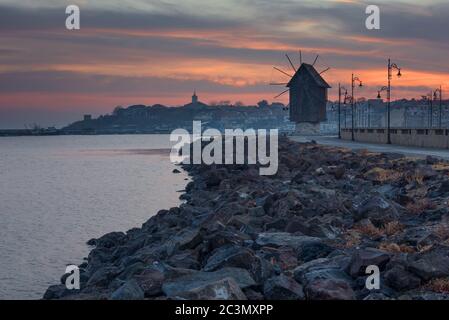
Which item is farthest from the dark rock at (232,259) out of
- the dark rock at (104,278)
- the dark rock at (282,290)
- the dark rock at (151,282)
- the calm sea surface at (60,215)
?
the calm sea surface at (60,215)

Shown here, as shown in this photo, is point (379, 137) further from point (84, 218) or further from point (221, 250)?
point (221, 250)

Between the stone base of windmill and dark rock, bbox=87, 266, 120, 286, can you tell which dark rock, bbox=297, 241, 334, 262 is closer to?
dark rock, bbox=87, 266, 120, 286

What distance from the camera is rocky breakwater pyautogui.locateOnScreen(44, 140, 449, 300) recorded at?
10.5 metres

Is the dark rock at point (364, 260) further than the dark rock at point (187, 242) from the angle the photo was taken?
No

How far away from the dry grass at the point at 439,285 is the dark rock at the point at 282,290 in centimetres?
198

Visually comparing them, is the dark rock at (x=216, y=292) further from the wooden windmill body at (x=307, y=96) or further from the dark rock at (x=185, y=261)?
the wooden windmill body at (x=307, y=96)

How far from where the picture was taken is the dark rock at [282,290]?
1027 cm

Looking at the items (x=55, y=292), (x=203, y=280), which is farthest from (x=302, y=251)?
(x=55, y=292)

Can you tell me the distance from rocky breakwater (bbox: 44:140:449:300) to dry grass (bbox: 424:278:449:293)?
0.02 metres

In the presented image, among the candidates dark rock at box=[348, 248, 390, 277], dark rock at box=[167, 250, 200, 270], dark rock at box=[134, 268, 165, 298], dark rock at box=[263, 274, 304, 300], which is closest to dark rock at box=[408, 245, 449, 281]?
dark rock at box=[348, 248, 390, 277]

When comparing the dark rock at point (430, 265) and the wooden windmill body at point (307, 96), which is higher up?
the wooden windmill body at point (307, 96)
